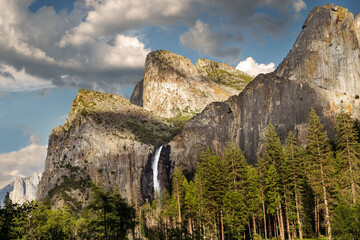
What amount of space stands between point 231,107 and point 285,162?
97480 mm

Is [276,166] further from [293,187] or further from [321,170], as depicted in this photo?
[321,170]

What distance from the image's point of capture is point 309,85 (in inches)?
4754

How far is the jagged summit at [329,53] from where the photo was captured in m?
118

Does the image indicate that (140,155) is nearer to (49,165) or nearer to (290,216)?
(49,165)

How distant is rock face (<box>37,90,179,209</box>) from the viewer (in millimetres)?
163000

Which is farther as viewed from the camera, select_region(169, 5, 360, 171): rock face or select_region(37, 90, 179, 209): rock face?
select_region(37, 90, 179, 209): rock face

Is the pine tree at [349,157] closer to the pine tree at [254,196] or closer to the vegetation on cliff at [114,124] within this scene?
the pine tree at [254,196]

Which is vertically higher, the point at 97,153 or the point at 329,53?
the point at 329,53

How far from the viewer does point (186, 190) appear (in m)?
79.6

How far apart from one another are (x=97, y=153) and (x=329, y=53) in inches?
4534

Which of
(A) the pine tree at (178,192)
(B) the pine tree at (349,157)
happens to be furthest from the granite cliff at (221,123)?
(B) the pine tree at (349,157)

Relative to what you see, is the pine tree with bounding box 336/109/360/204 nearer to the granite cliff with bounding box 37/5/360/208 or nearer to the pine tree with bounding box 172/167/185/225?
the pine tree with bounding box 172/167/185/225

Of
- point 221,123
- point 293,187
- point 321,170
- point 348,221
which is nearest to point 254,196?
point 293,187

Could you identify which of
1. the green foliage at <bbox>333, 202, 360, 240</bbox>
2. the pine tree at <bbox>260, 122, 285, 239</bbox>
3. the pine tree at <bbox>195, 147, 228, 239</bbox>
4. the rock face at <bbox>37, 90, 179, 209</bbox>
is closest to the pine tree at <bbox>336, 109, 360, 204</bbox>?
the green foliage at <bbox>333, 202, 360, 240</bbox>
